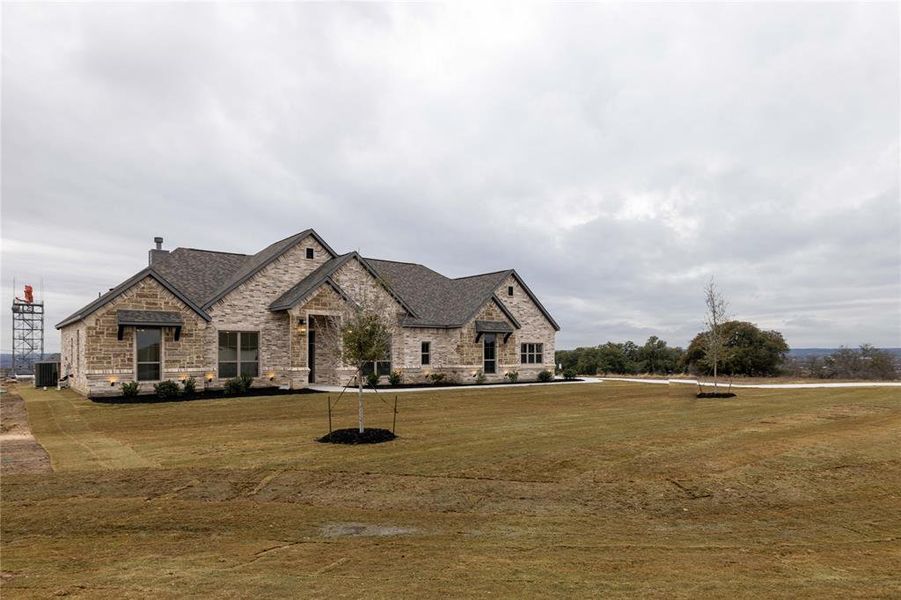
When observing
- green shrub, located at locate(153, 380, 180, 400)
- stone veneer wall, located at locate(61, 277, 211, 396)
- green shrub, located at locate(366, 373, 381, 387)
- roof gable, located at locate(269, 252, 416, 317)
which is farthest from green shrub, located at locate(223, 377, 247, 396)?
green shrub, located at locate(366, 373, 381, 387)

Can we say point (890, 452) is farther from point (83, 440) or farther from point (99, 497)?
point (83, 440)

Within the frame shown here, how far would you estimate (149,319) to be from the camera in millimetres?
24031

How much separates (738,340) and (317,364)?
1278 inches

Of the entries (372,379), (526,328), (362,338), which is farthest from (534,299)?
(362,338)

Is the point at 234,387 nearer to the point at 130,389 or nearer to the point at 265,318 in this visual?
the point at 130,389

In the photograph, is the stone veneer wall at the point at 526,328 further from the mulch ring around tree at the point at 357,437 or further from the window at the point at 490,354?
the mulch ring around tree at the point at 357,437

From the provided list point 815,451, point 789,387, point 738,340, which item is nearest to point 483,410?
point 815,451

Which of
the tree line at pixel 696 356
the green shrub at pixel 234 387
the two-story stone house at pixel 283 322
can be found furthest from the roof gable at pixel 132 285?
the tree line at pixel 696 356

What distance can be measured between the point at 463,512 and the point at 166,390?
19.3m

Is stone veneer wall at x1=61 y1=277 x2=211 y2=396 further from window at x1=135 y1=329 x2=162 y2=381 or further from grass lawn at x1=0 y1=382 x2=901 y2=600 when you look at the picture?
grass lawn at x1=0 y1=382 x2=901 y2=600

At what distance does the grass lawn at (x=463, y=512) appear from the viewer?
19.7ft

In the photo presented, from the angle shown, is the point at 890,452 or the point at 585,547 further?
the point at 890,452

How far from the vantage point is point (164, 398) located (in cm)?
2345

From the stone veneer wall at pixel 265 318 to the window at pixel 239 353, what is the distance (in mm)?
254
